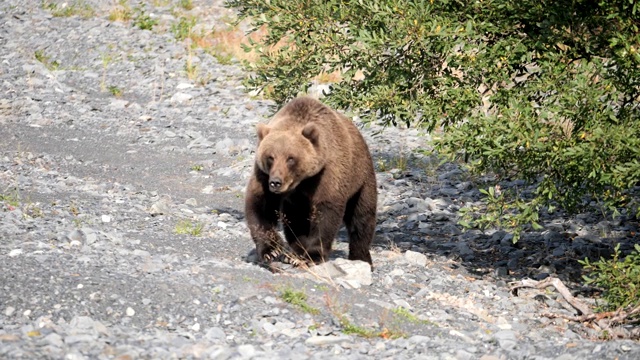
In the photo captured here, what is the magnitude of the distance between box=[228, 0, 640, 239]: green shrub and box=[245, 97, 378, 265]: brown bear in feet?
2.91

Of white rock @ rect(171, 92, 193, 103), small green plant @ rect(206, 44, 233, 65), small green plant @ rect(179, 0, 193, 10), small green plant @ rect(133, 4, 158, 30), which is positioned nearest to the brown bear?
white rock @ rect(171, 92, 193, 103)

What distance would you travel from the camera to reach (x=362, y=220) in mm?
9391

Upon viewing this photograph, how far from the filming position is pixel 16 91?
→ 1700cm

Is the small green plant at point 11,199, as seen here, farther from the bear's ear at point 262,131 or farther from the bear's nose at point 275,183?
the bear's nose at point 275,183

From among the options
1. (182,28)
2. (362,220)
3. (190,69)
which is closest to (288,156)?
(362,220)

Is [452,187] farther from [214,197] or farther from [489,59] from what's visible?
[489,59]

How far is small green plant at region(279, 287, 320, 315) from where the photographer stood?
6949mm

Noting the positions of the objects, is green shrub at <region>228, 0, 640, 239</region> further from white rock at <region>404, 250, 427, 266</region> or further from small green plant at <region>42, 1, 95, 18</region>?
small green plant at <region>42, 1, 95, 18</region>

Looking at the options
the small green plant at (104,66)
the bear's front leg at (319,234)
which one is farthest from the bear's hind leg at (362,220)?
the small green plant at (104,66)

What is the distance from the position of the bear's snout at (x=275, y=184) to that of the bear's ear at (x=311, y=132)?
0.62 metres

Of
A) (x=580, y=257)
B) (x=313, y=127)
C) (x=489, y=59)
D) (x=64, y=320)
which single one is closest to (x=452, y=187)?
(x=580, y=257)

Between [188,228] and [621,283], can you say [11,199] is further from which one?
[621,283]

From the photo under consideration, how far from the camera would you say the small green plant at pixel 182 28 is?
21469 millimetres

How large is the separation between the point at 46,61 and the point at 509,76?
43.3ft
